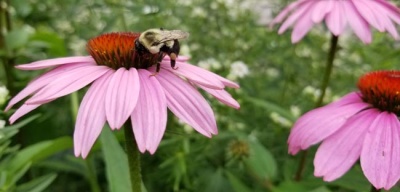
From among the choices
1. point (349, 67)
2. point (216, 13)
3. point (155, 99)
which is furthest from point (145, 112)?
point (349, 67)

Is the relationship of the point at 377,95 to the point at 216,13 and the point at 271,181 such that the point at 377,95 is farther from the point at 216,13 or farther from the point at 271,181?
the point at 216,13

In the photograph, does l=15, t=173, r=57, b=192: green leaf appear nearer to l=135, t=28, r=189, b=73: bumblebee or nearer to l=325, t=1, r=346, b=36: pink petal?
l=135, t=28, r=189, b=73: bumblebee

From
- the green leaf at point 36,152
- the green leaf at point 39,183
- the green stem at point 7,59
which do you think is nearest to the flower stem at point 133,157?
the green leaf at point 39,183

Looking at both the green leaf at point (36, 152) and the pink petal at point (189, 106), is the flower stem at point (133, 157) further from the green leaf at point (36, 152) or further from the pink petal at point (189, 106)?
the green leaf at point (36, 152)

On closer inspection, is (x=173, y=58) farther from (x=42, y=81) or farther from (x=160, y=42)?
(x=42, y=81)

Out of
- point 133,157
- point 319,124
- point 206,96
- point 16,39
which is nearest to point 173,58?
point 133,157
